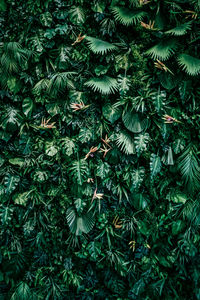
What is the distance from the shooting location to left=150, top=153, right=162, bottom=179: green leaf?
2146mm

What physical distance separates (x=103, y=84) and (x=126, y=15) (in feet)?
1.87

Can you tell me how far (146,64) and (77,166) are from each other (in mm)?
1021

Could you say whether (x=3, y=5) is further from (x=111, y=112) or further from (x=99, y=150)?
(x=99, y=150)

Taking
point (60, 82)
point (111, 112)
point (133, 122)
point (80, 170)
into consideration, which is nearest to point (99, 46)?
point (60, 82)

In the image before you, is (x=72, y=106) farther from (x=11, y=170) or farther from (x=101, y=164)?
(x=11, y=170)

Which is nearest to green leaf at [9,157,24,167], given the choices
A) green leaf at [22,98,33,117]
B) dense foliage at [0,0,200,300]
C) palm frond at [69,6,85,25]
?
dense foliage at [0,0,200,300]

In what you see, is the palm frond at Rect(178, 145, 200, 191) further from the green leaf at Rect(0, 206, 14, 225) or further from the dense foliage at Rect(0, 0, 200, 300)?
the green leaf at Rect(0, 206, 14, 225)

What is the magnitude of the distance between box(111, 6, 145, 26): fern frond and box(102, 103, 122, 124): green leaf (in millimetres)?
649

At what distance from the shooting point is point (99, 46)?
2.03 m

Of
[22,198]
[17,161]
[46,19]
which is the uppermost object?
[46,19]

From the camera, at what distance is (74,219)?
222cm

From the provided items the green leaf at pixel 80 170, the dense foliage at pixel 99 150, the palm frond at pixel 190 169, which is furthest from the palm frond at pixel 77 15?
the palm frond at pixel 190 169

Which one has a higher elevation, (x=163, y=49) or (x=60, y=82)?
(x=163, y=49)

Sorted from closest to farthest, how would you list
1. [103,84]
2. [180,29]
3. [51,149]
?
[180,29] < [103,84] < [51,149]
